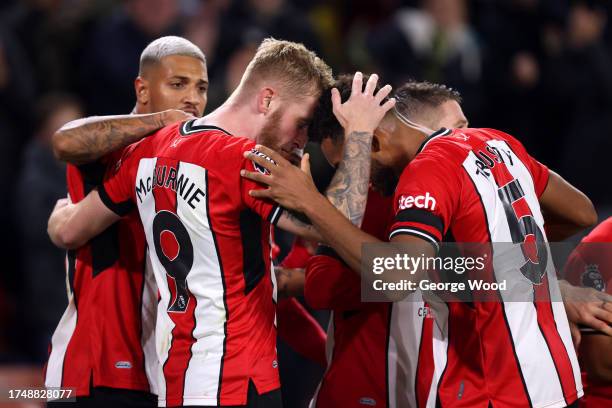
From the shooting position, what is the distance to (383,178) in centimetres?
438

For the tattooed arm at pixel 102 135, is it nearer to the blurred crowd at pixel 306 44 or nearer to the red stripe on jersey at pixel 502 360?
the red stripe on jersey at pixel 502 360

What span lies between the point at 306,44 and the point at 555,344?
5718 mm

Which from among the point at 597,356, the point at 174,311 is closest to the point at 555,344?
the point at 597,356

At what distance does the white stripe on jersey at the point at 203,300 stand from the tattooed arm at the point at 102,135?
428 mm

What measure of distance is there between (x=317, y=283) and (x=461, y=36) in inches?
234

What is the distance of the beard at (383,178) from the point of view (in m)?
4.33

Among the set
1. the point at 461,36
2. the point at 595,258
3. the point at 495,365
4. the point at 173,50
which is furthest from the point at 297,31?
the point at 495,365

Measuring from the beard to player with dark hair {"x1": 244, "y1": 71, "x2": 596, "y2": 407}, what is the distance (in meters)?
0.11

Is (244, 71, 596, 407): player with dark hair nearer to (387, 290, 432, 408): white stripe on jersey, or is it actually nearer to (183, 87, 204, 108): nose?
(387, 290, 432, 408): white stripe on jersey

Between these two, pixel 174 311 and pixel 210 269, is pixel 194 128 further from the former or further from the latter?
pixel 174 311

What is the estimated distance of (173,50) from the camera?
486cm

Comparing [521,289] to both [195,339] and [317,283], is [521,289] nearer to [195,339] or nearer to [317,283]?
[317,283]

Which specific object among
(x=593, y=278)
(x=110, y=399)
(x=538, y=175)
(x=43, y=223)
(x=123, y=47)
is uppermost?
(x=123, y=47)

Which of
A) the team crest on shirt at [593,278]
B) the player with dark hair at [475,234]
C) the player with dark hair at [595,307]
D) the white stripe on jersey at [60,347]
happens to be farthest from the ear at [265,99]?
the team crest on shirt at [593,278]
